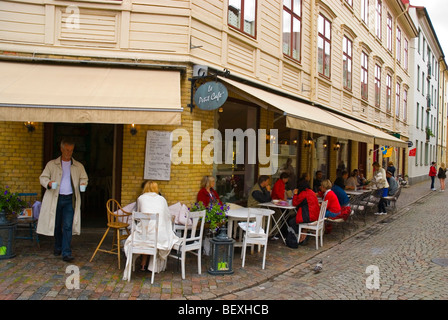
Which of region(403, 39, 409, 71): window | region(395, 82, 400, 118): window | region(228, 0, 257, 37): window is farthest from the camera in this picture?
region(403, 39, 409, 71): window

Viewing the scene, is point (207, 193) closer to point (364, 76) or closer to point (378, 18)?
point (364, 76)

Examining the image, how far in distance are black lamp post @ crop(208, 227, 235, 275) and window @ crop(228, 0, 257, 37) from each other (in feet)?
16.7

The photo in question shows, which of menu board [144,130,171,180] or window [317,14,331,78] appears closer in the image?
menu board [144,130,171,180]

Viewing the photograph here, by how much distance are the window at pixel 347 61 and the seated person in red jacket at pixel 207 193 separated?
10.4 m

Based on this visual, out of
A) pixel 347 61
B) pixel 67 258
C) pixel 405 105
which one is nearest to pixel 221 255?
pixel 67 258

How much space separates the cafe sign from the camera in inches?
259

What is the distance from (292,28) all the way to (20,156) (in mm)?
8134

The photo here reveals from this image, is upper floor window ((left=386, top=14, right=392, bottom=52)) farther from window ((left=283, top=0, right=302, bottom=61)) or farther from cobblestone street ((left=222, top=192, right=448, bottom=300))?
cobblestone street ((left=222, top=192, right=448, bottom=300))

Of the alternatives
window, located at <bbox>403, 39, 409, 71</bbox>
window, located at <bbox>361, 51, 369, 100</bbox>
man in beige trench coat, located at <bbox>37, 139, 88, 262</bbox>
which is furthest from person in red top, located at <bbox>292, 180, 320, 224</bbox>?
window, located at <bbox>403, 39, 409, 71</bbox>

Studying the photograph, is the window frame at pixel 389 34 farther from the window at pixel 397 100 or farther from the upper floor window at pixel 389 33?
the window at pixel 397 100

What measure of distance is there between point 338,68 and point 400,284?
1102 cm

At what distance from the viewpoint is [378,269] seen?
618 cm

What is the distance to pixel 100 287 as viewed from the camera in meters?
4.95

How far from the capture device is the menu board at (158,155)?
7203 mm
